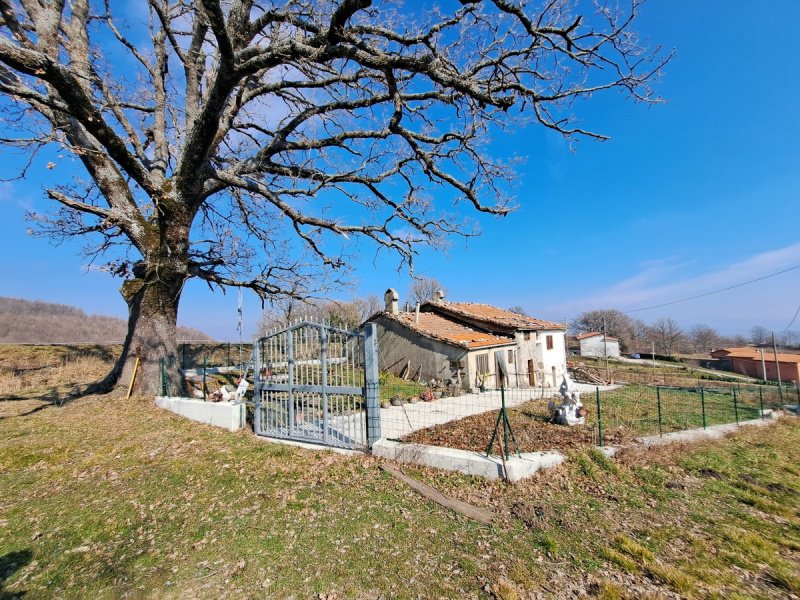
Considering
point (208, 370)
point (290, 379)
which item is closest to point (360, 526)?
point (290, 379)

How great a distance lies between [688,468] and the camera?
670 centimetres

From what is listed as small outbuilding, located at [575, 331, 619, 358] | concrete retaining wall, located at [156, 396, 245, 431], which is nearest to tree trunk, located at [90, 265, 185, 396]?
concrete retaining wall, located at [156, 396, 245, 431]

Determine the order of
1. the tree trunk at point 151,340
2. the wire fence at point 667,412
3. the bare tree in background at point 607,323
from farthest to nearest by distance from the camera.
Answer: the bare tree in background at point 607,323 < the tree trunk at point 151,340 < the wire fence at point 667,412

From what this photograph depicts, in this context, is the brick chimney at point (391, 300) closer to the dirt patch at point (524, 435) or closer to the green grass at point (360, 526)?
the dirt patch at point (524, 435)

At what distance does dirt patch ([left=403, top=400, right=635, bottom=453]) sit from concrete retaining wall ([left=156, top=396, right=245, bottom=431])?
4.15 metres

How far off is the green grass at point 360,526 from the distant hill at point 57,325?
22.6 m

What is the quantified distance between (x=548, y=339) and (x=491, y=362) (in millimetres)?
8204

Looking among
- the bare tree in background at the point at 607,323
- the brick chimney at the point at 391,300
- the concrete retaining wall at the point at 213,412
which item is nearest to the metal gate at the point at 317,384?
the concrete retaining wall at the point at 213,412

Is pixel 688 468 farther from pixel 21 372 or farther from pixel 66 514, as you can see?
pixel 21 372

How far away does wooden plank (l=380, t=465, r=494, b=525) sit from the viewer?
15.5ft

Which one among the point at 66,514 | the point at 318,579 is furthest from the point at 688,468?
the point at 66,514

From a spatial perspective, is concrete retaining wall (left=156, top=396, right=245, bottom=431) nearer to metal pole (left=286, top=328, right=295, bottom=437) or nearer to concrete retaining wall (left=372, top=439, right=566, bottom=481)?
metal pole (left=286, top=328, right=295, bottom=437)

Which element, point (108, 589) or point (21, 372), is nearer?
point (108, 589)

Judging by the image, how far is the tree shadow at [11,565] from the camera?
3.29m
